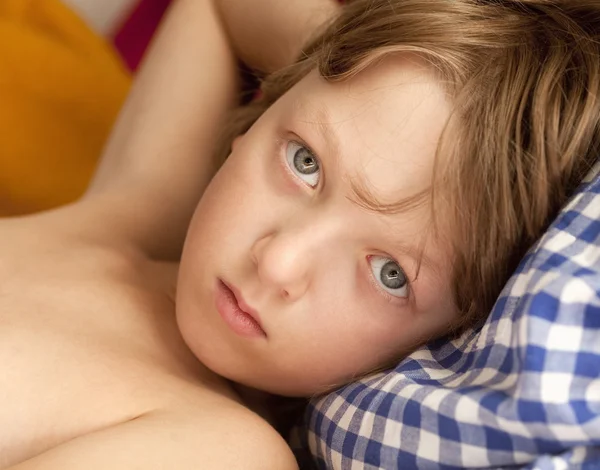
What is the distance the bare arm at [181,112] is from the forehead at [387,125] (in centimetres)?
33

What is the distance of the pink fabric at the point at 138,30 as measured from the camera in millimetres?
1743

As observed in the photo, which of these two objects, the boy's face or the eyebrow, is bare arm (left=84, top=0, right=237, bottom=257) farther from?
the eyebrow

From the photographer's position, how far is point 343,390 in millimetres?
874

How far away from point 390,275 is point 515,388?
202 mm

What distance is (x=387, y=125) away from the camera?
32.7 inches

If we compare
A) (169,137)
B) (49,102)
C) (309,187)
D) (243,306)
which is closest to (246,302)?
(243,306)

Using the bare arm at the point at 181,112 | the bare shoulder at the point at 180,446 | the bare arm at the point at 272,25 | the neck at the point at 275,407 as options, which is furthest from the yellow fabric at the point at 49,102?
the bare shoulder at the point at 180,446

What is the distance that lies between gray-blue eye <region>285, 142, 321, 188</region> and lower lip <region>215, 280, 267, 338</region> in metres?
0.15

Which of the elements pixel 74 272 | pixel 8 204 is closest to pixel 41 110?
pixel 8 204

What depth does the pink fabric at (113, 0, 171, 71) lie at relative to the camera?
5.72ft

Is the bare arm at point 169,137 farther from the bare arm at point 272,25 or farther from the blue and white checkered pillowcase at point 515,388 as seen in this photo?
the blue and white checkered pillowcase at point 515,388

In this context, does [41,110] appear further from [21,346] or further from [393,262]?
[393,262]

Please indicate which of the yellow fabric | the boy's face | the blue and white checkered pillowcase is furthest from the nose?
the yellow fabric

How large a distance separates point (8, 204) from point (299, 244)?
2.22 ft
